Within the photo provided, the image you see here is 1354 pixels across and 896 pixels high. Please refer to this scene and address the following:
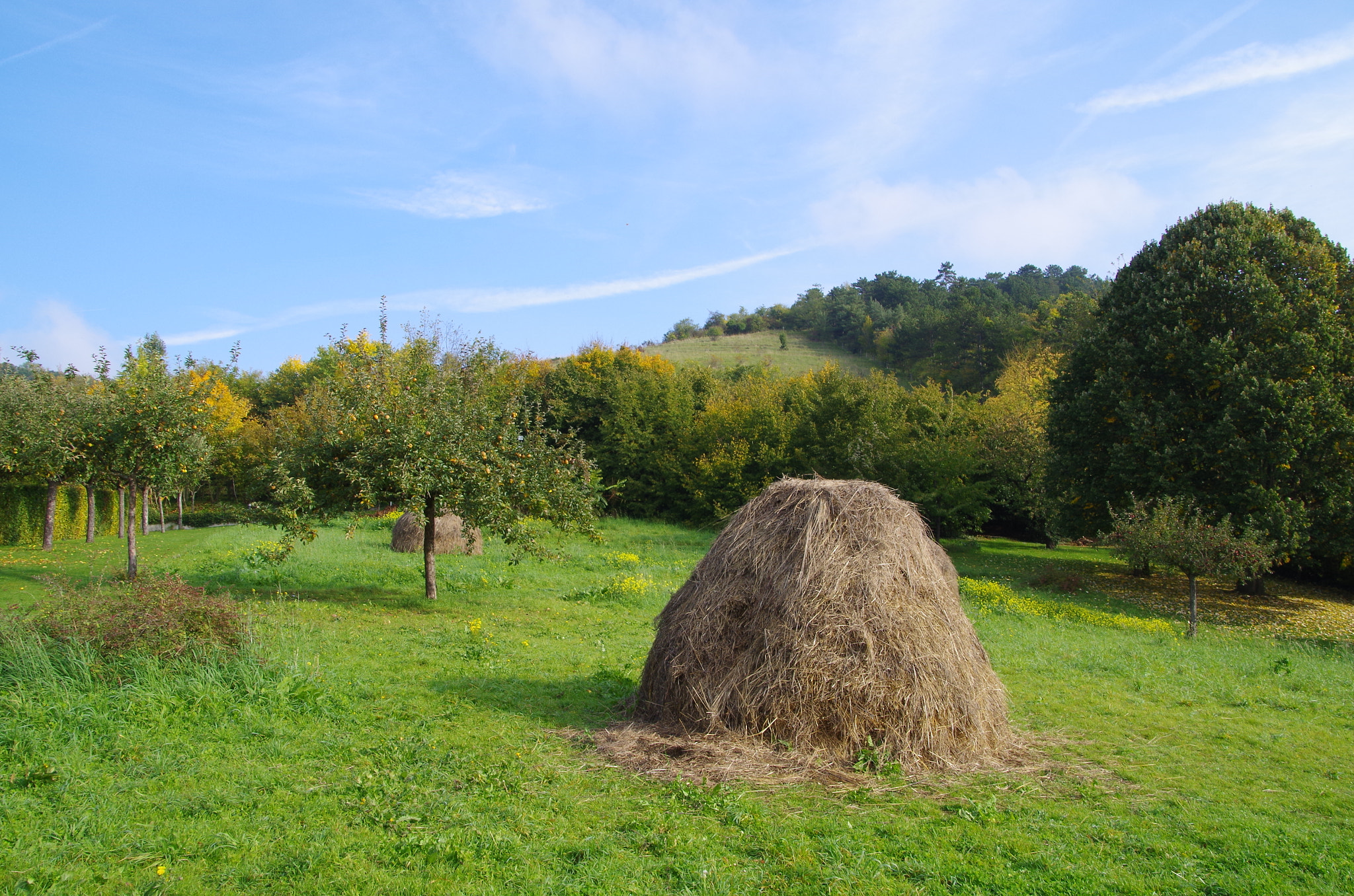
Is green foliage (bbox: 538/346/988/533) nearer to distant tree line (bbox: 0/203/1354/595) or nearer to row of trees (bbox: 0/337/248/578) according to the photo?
distant tree line (bbox: 0/203/1354/595)

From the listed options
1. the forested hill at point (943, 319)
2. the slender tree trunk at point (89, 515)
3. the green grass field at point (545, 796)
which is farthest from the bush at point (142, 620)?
the forested hill at point (943, 319)

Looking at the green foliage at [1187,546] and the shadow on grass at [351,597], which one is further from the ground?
the green foliage at [1187,546]

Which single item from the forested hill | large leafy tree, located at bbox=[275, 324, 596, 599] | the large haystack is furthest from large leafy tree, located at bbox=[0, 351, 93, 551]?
the forested hill

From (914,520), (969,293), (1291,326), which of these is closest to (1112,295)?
(1291,326)

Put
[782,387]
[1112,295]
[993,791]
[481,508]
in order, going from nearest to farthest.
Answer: [993,791] < [481,508] < [1112,295] < [782,387]

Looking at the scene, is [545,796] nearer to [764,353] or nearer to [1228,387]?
[1228,387]

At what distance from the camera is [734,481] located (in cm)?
3781

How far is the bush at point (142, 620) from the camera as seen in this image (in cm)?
806

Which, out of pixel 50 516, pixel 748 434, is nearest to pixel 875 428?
pixel 748 434

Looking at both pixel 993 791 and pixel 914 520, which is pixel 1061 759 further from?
pixel 914 520

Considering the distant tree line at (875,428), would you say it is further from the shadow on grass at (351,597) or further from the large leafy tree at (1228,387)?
the shadow on grass at (351,597)

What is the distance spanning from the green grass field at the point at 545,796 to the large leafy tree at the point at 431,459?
133 inches

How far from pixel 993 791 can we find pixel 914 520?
2836 mm

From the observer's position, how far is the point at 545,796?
6.16 m
